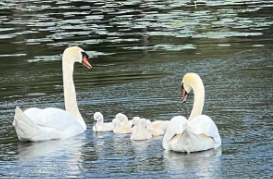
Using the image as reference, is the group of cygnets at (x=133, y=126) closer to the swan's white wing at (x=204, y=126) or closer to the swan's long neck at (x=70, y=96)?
the swan's long neck at (x=70, y=96)

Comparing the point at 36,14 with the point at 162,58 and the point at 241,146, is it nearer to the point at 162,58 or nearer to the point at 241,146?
the point at 162,58

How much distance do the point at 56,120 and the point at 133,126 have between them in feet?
3.42

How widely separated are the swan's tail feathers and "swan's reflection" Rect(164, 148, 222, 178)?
70.9 inches

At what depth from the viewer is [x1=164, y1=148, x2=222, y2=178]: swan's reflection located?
870 cm

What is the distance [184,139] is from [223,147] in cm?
60

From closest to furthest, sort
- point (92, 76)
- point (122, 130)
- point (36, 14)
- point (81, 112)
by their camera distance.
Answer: point (122, 130) → point (81, 112) → point (92, 76) → point (36, 14)

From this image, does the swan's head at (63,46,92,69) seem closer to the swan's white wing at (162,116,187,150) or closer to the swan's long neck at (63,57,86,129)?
the swan's long neck at (63,57,86,129)

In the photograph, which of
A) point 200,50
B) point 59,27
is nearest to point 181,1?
point 59,27

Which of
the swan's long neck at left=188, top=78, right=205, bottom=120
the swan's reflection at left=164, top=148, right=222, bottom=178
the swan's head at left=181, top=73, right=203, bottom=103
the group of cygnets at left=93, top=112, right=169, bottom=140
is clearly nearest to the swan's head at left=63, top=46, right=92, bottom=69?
the group of cygnets at left=93, top=112, right=169, bottom=140

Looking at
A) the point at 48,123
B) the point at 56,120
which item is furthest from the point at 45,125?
the point at 56,120

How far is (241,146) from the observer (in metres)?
9.57

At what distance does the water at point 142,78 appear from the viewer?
9.15m

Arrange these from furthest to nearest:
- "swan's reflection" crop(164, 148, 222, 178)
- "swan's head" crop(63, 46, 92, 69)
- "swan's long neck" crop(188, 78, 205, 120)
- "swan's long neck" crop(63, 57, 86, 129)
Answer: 1. "swan's head" crop(63, 46, 92, 69)
2. "swan's long neck" crop(63, 57, 86, 129)
3. "swan's long neck" crop(188, 78, 205, 120)
4. "swan's reflection" crop(164, 148, 222, 178)

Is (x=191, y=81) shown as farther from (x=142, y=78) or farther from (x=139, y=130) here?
(x=142, y=78)
